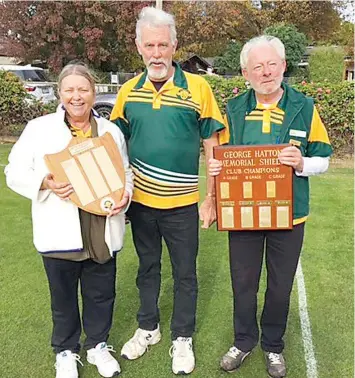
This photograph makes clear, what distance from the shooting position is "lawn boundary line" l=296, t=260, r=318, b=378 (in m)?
2.85

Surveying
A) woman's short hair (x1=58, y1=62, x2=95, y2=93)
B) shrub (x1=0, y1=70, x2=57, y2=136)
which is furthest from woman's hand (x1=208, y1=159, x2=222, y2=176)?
shrub (x1=0, y1=70, x2=57, y2=136)

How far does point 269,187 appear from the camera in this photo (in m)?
2.41

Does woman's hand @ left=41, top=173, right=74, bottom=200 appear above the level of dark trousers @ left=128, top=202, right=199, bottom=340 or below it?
above

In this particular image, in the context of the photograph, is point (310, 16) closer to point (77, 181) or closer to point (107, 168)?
point (107, 168)

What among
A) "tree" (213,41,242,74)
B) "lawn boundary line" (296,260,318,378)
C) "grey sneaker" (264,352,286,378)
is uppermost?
"tree" (213,41,242,74)

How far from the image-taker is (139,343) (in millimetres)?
2961

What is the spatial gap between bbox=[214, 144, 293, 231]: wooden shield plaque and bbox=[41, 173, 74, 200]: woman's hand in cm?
72

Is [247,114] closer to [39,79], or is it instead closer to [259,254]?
[259,254]

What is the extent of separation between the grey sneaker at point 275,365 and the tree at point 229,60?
23.0 metres

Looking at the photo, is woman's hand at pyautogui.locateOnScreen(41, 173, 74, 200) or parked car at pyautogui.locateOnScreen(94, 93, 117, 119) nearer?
woman's hand at pyautogui.locateOnScreen(41, 173, 74, 200)

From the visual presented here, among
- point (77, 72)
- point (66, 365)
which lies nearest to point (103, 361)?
point (66, 365)

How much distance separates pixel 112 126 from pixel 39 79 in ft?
59.6

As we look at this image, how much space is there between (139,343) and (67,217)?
1036mm

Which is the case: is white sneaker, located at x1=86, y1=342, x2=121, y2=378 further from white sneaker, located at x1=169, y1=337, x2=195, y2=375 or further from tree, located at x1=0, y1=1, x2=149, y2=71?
Answer: tree, located at x1=0, y1=1, x2=149, y2=71
